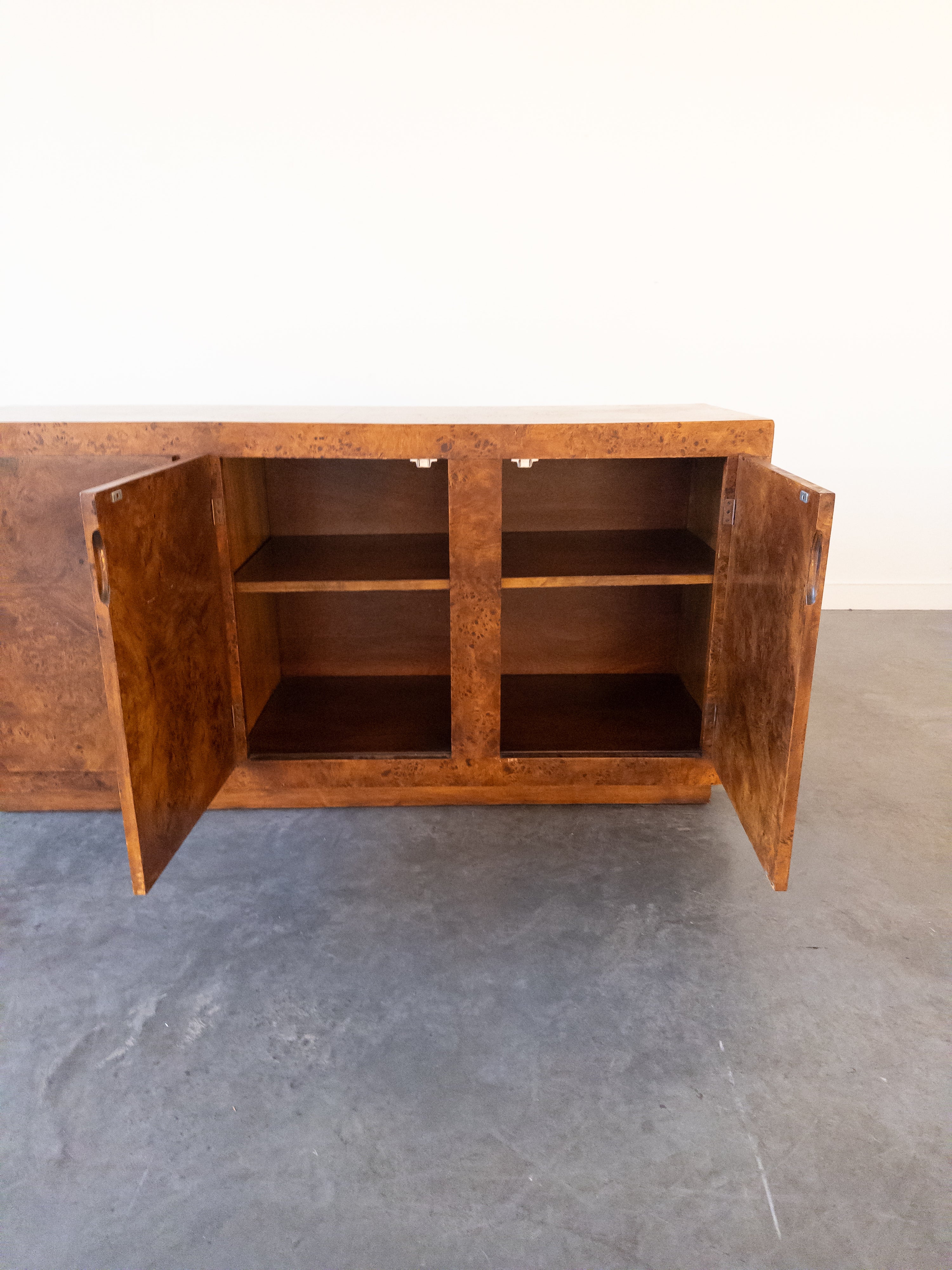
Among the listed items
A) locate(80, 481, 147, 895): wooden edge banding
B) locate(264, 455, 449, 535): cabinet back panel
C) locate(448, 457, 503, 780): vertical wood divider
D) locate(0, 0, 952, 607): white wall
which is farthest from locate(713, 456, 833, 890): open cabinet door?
locate(0, 0, 952, 607): white wall

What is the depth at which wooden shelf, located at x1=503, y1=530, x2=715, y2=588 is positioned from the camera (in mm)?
2111

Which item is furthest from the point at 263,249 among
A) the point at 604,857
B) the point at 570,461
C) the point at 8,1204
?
the point at 8,1204

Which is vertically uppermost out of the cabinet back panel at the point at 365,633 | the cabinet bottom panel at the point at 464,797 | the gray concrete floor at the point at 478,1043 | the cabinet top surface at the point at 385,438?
the cabinet top surface at the point at 385,438

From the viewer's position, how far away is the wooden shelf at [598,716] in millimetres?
2283

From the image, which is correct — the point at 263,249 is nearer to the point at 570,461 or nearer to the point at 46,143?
the point at 46,143

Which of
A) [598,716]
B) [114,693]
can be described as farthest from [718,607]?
[114,693]

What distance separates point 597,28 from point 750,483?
9.16ft

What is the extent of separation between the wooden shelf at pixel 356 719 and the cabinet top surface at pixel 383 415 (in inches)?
33.8

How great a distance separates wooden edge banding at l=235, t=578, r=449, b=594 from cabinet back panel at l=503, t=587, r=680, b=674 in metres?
0.65

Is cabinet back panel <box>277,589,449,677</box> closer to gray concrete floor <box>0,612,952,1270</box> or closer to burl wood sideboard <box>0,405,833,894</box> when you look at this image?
burl wood sideboard <box>0,405,833,894</box>

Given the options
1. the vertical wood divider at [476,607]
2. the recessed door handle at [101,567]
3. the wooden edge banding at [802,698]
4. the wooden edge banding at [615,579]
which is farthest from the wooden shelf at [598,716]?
the recessed door handle at [101,567]

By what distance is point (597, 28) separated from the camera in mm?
3572

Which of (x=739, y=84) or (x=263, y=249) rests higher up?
(x=739, y=84)

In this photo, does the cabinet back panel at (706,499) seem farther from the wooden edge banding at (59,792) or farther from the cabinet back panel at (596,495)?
the wooden edge banding at (59,792)
